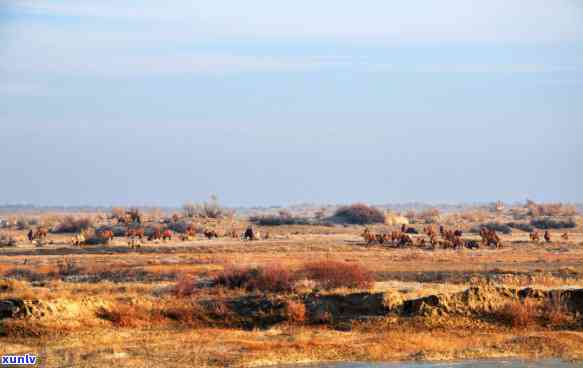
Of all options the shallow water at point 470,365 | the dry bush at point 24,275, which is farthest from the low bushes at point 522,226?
the shallow water at point 470,365

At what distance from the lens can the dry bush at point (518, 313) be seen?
26.5 m

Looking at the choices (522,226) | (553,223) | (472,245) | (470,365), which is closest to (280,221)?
(522,226)

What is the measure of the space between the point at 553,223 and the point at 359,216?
15.9 metres

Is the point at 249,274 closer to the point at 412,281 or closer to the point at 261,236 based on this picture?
the point at 412,281

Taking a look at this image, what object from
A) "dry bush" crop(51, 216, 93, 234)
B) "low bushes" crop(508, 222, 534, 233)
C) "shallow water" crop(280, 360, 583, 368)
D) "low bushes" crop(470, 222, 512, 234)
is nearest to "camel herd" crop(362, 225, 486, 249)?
"low bushes" crop(470, 222, 512, 234)

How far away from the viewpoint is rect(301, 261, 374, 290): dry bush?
3177cm

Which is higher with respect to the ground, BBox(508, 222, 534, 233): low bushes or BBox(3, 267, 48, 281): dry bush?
BBox(508, 222, 534, 233): low bushes

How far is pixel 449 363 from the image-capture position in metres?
22.7

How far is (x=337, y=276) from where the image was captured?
107 ft

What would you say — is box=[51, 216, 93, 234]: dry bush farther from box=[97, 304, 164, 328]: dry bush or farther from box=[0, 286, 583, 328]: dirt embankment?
box=[0, 286, 583, 328]: dirt embankment

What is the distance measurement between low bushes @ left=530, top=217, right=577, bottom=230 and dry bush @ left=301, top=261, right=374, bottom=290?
52.6 metres

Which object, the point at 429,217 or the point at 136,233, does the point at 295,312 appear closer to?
the point at 136,233

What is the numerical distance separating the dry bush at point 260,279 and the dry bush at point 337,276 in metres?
0.80

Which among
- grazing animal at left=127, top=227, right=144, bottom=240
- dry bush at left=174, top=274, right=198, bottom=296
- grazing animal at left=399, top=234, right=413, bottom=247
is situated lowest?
dry bush at left=174, top=274, right=198, bottom=296
